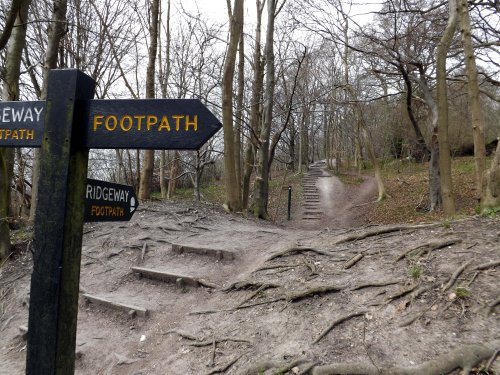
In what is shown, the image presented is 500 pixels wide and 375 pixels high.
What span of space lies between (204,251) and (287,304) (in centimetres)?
266

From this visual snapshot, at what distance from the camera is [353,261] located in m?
4.89

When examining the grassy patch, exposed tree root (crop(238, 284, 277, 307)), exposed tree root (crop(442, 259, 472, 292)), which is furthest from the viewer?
the grassy patch

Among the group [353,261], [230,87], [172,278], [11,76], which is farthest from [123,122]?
[230,87]

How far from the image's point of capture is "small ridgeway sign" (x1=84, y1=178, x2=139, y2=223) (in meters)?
2.05

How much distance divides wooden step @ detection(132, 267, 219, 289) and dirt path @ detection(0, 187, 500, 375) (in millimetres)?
17

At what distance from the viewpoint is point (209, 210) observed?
10.3 m

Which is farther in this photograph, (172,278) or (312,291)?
(172,278)

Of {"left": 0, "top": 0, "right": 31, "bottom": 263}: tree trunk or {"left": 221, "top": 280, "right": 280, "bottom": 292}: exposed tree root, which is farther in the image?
{"left": 0, "top": 0, "right": 31, "bottom": 263}: tree trunk

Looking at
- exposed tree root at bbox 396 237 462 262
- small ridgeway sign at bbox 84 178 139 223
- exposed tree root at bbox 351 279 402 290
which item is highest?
small ridgeway sign at bbox 84 178 139 223

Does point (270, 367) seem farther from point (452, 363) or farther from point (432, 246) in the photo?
point (432, 246)

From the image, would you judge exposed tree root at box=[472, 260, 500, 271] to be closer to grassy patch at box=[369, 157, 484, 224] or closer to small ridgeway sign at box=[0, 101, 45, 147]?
small ridgeway sign at box=[0, 101, 45, 147]

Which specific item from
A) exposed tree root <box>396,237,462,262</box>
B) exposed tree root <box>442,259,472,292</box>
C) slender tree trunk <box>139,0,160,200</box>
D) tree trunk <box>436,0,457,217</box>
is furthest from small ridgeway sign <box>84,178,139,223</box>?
slender tree trunk <box>139,0,160,200</box>

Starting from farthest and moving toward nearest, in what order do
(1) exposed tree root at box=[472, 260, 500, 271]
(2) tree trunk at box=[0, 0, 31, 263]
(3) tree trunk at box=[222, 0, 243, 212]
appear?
(3) tree trunk at box=[222, 0, 243, 212] < (2) tree trunk at box=[0, 0, 31, 263] < (1) exposed tree root at box=[472, 260, 500, 271]

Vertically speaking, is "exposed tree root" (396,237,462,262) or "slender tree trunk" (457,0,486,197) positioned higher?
"slender tree trunk" (457,0,486,197)
